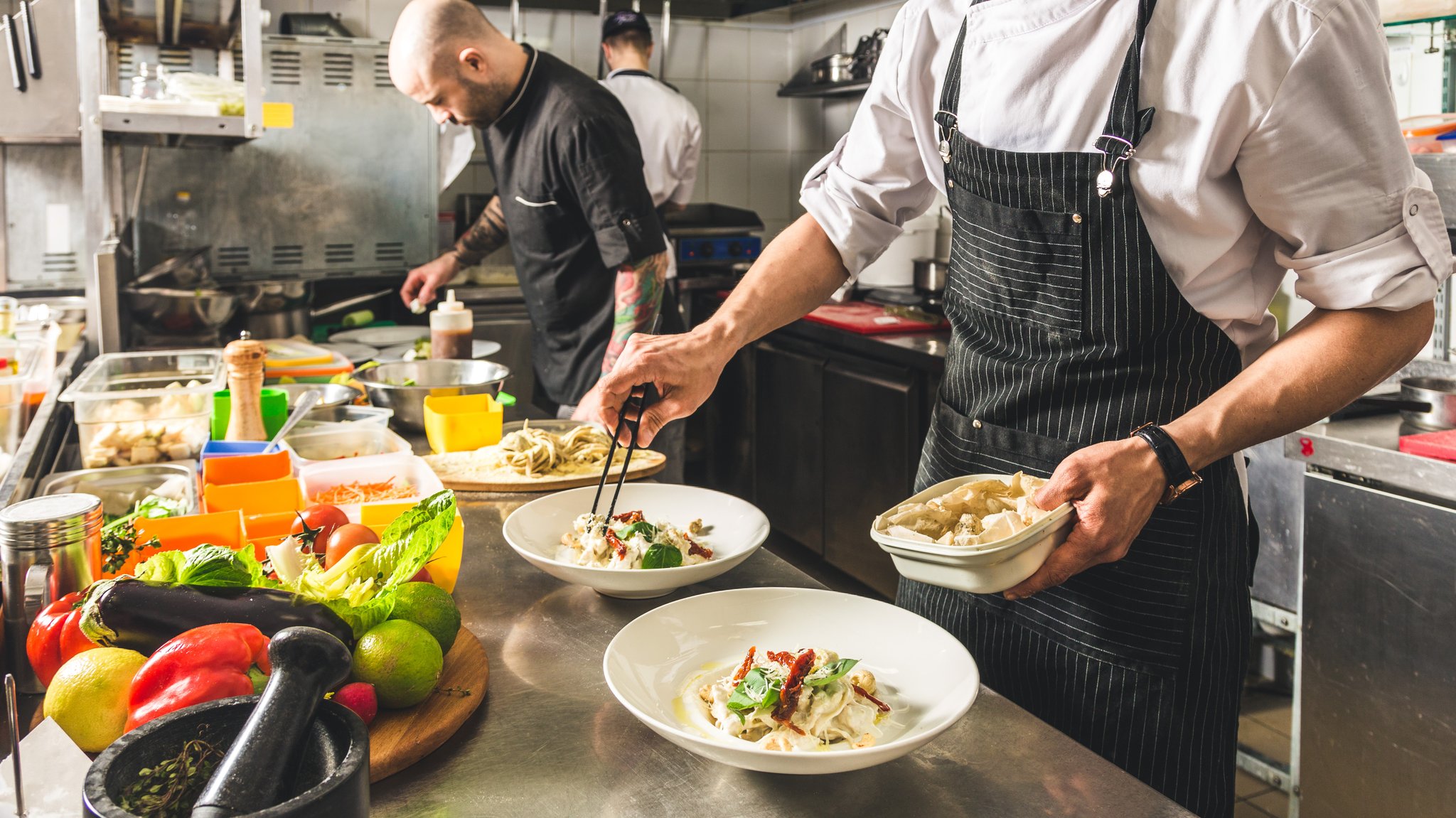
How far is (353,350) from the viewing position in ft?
10.9

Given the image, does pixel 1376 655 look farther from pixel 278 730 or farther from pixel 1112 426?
pixel 278 730

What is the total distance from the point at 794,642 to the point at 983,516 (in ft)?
0.82

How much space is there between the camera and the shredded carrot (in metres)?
1.56

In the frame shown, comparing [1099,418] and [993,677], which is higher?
[1099,418]

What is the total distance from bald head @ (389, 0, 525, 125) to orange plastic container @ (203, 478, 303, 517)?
1615 mm

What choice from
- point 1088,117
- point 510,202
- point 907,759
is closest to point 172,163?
point 510,202

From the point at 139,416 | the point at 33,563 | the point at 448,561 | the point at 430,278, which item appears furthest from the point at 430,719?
the point at 430,278

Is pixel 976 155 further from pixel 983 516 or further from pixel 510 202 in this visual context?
pixel 510 202

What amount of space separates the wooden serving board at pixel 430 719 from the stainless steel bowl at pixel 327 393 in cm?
110

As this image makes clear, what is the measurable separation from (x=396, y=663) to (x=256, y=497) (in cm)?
60

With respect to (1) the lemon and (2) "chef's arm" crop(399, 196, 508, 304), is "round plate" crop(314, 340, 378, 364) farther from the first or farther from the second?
(1) the lemon

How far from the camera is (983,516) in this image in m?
1.20

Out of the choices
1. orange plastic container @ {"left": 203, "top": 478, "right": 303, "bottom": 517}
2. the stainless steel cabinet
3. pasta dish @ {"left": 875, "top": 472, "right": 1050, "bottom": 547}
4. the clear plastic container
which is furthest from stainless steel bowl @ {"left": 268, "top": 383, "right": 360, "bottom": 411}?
the stainless steel cabinet

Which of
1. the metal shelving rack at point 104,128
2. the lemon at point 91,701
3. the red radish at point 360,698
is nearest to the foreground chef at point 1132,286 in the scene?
the red radish at point 360,698
